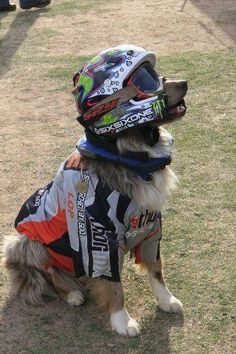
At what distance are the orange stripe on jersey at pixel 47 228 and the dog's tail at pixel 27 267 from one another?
0.20ft

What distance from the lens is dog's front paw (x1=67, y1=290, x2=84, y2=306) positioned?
11.5 feet

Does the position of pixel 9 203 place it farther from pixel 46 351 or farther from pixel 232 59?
pixel 232 59

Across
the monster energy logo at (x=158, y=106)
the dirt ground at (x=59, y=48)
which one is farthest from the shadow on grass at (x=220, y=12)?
the monster energy logo at (x=158, y=106)

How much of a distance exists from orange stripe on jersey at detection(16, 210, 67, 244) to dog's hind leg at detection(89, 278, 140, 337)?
34 centimetres

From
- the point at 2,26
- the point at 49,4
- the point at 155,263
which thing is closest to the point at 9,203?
the point at 155,263

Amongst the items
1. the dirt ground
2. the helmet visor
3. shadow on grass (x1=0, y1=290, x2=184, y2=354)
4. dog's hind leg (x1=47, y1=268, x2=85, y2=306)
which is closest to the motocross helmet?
the helmet visor

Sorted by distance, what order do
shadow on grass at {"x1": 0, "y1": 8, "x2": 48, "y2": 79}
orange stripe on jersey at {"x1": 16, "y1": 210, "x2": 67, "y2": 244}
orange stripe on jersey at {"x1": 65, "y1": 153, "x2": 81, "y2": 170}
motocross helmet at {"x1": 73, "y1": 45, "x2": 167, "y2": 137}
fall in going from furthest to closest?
1. shadow on grass at {"x1": 0, "y1": 8, "x2": 48, "y2": 79}
2. orange stripe on jersey at {"x1": 16, "y1": 210, "x2": 67, "y2": 244}
3. orange stripe on jersey at {"x1": 65, "y1": 153, "x2": 81, "y2": 170}
4. motocross helmet at {"x1": 73, "y1": 45, "x2": 167, "y2": 137}

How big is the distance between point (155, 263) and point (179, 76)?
359 centimetres

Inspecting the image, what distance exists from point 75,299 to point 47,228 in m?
0.49

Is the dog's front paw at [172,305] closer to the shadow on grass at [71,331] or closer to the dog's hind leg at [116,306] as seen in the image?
the shadow on grass at [71,331]

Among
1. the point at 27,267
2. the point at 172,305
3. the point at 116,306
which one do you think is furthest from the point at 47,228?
the point at 172,305

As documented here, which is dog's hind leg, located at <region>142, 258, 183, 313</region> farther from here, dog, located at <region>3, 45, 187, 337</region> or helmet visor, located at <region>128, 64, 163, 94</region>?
helmet visor, located at <region>128, 64, 163, 94</region>

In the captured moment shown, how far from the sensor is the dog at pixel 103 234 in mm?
3033

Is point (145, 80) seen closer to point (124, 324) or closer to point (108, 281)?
point (108, 281)
